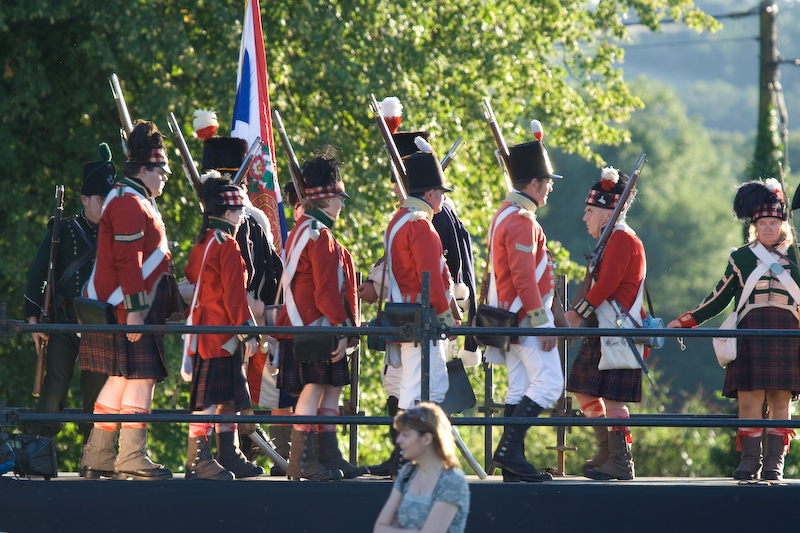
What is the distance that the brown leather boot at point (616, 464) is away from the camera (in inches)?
238

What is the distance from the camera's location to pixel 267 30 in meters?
13.2

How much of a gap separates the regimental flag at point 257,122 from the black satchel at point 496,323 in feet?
7.52

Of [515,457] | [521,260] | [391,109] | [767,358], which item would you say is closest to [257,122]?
[391,109]

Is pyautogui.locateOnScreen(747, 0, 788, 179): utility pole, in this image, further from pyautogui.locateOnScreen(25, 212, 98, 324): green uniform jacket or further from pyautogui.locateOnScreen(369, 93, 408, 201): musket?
pyautogui.locateOnScreen(25, 212, 98, 324): green uniform jacket

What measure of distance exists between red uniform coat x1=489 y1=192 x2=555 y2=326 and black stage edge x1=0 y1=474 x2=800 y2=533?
1.06 meters

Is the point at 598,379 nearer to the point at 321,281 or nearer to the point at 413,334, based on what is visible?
the point at 413,334

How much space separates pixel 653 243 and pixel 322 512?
47.2 metres

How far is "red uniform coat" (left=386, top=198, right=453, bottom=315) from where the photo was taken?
5949 millimetres

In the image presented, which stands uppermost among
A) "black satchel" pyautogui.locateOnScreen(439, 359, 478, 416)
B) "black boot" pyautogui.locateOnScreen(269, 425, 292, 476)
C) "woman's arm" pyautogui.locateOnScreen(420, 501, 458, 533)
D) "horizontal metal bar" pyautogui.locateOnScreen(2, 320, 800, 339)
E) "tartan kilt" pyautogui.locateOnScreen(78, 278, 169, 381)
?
"horizontal metal bar" pyautogui.locateOnScreen(2, 320, 800, 339)

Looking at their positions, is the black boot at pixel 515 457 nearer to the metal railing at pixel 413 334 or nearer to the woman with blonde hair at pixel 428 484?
the metal railing at pixel 413 334

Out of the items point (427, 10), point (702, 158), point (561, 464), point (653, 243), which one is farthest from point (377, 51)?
point (702, 158)

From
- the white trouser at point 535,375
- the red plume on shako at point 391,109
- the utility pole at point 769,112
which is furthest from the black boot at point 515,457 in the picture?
the utility pole at point 769,112

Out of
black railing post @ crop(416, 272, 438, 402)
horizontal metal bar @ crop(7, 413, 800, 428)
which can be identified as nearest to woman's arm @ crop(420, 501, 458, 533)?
horizontal metal bar @ crop(7, 413, 800, 428)

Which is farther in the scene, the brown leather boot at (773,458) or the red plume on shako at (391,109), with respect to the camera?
the red plume on shako at (391,109)
